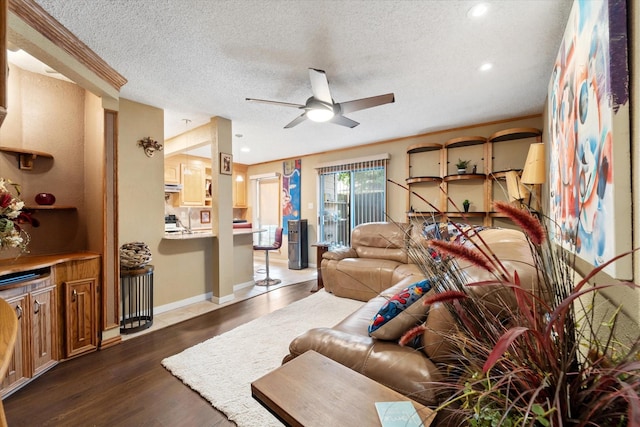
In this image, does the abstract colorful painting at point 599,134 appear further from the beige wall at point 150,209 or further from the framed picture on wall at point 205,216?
the framed picture on wall at point 205,216

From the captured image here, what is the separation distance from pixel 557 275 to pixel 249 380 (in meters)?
2.01

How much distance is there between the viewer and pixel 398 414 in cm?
76

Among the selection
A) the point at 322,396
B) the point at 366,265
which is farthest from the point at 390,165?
the point at 322,396

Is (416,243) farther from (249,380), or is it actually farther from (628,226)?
(249,380)

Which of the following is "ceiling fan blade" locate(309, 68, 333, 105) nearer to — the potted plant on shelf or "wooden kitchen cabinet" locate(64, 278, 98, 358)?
the potted plant on shelf

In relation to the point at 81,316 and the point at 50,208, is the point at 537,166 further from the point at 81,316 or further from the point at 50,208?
the point at 50,208

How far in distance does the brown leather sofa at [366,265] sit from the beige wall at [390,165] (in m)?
0.91

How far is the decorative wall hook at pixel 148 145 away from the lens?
306 cm

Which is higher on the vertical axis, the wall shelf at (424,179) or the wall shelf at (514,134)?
the wall shelf at (514,134)

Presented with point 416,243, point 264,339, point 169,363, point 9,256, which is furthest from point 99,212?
point 416,243

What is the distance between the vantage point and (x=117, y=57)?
2225mm

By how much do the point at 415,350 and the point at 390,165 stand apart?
4173mm

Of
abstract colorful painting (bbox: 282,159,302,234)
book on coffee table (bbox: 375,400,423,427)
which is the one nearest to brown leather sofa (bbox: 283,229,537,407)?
book on coffee table (bbox: 375,400,423,427)

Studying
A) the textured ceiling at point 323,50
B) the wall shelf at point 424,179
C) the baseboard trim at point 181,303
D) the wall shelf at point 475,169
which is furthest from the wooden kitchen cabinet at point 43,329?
the wall shelf at point 424,179
